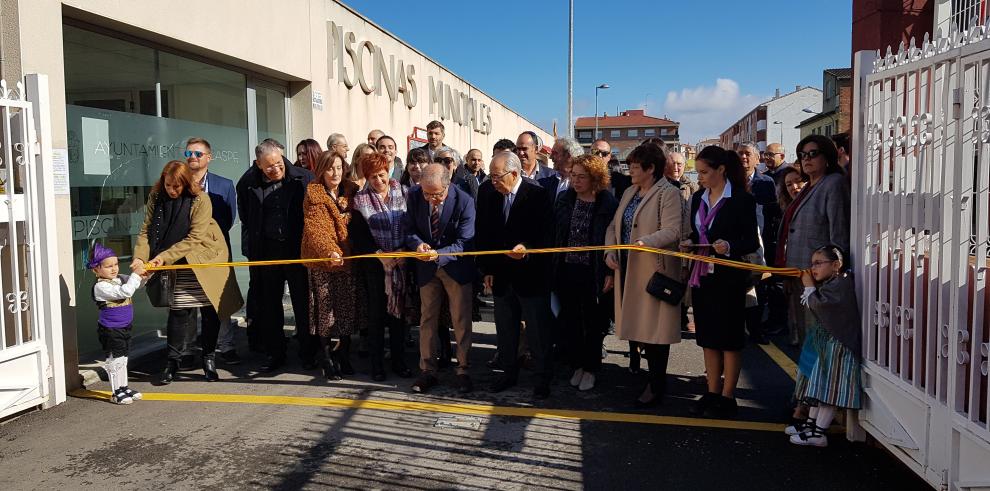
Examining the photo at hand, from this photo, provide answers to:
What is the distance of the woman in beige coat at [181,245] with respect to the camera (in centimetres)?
538

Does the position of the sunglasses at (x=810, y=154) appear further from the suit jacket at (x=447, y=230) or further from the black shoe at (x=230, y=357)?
the black shoe at (x=230, y=357)

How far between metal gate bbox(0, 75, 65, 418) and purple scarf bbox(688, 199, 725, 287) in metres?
4.37

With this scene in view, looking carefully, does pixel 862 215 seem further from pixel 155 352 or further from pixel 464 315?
pixel 155 352

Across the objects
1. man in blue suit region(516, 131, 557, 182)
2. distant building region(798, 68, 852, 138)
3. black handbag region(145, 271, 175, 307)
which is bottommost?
black handbag region(145, 271, 175, 307)

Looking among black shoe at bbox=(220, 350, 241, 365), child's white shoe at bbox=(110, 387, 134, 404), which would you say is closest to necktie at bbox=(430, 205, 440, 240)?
black shoe at bbox=(220, 350, 241, 365)

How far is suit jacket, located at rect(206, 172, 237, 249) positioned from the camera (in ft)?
19.9

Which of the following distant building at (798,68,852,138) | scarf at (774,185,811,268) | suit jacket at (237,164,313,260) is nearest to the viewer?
scarf at (774,185,811,268)

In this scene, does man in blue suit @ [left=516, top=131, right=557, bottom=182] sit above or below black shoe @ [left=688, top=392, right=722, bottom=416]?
above

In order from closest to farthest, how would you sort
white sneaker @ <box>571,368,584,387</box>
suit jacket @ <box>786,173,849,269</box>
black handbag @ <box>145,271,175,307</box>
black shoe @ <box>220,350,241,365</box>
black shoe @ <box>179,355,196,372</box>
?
suit jacket @ <box>786,173,849,269</box>, white sneaker @ <box>571,368,584,387</box>, black handbag @ <box>145,271,175,307</box>, black shoe @ <box>179,355,196,372</box>, black shoe @ <box>220,350,241,365</box>

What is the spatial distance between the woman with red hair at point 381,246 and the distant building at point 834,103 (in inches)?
1529

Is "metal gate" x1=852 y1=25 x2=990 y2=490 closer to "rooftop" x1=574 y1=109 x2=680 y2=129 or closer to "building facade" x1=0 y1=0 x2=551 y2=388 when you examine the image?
"building facade" x1=0 y1=0 x2=551 y2=388

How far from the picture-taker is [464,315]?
5.30 m

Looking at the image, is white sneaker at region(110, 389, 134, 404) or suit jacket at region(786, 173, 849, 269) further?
white sneaker at region(110, 389, 134, 404)

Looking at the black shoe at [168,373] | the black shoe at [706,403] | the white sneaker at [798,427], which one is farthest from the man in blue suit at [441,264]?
the white sneaker at [798,427]
